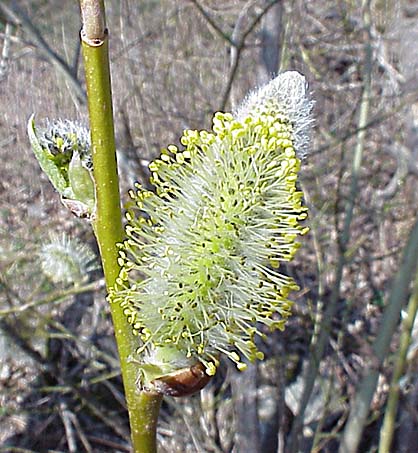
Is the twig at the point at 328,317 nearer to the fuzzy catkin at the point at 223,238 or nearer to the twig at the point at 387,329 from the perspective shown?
the twig at the point at 387,329

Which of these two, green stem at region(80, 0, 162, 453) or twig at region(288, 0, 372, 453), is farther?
twig at region(288, 0, 372, 453)

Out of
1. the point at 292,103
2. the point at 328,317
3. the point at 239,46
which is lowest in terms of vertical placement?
the point at 328,317

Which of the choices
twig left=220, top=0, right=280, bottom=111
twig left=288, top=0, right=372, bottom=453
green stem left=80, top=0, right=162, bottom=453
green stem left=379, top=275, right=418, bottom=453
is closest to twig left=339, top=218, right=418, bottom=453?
green stem left=379, top=275, right=418, bottom=453

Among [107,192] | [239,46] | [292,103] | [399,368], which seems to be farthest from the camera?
[239,46]

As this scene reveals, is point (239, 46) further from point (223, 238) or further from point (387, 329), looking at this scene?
point (223, 238)

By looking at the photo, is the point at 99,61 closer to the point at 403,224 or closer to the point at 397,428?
the point at 397,428

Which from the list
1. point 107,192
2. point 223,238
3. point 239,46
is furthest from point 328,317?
point 107,192

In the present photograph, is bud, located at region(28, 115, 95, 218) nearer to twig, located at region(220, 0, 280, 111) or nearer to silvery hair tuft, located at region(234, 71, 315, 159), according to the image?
silvery hair tuft, located at region(234, 71, 315, 159)

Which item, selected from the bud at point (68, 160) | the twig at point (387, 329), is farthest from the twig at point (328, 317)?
the bud at point (68, 160)
